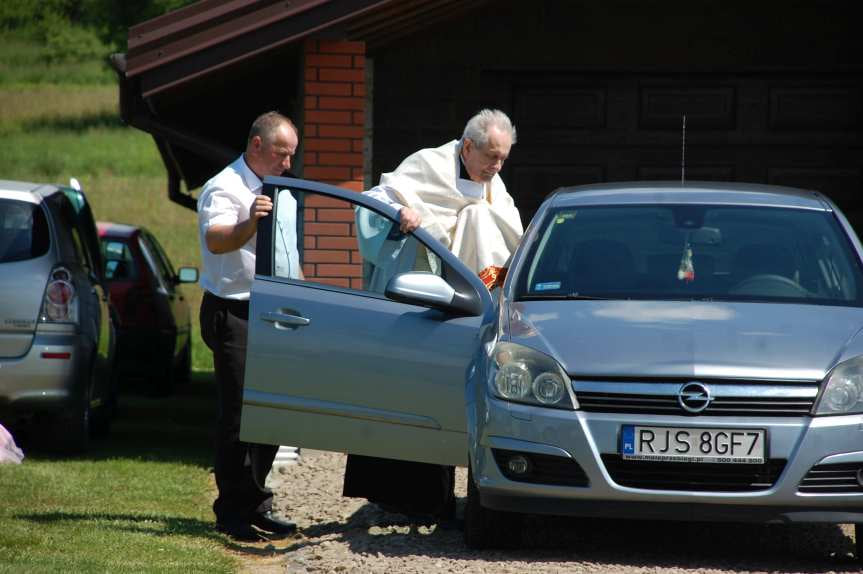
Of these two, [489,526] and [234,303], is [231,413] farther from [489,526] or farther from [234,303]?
[489,526]

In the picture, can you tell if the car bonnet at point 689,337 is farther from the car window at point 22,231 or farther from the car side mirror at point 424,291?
the car window at point 22,231

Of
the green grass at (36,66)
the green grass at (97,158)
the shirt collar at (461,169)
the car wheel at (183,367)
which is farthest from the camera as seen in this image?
the green grass at (36,66)

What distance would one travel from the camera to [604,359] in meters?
5.89

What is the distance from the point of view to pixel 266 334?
6832 millimetres

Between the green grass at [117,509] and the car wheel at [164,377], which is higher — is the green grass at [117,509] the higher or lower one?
the higher one

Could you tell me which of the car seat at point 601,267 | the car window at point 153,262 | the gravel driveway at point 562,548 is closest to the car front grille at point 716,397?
the gravel driveway at point 562,548

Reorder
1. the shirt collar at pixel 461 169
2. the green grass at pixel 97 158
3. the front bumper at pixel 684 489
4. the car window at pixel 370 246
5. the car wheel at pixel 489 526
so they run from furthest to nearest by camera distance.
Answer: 1. the green grass at pixel 97 158
2. the shirt collar at pixel 461 169
3. the car window at pixel 370 246
4. the car wheel at pixel 489 526
5. the front bumper at pixel 684 489

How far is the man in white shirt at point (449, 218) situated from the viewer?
7504 millimetres

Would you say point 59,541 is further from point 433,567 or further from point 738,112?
point 738,112

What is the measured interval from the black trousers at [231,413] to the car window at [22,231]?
3402 mm

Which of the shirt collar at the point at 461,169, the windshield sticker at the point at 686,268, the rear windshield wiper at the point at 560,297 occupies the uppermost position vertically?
the shirt collar at the point at 461,169

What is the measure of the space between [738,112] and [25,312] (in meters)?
5.43

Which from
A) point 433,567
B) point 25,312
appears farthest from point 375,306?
point 25,312

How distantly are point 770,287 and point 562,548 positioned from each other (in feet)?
4.66
